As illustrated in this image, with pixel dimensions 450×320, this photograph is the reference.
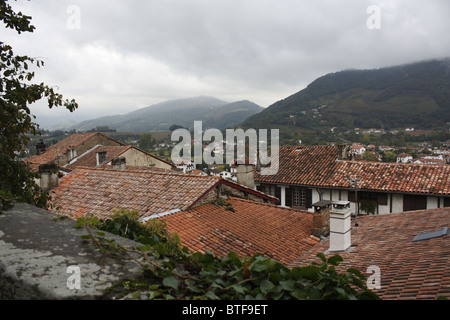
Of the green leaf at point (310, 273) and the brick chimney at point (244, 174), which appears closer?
the green leaf at point (310, 273)

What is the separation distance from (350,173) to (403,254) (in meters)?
14.4

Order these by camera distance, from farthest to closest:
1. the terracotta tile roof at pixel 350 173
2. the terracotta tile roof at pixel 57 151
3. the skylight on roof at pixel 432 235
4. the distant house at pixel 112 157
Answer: the terracotta tile roof at pixel 57 151 → the distant house at pixel 112 157 → the terracotta tile roof at pixel 350 173 → the skylight on roof at pixel 432 235

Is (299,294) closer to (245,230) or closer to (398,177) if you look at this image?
(245,230)

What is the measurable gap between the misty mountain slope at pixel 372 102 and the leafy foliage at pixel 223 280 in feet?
357

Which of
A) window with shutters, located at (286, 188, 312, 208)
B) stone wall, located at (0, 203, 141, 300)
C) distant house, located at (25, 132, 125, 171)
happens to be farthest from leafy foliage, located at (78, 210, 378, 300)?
distant house, located at (25, 132, 125, 171)

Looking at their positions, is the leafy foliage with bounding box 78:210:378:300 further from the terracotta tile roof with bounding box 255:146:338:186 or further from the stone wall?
the terracotta tile roof with bounding box 255:146:338:186

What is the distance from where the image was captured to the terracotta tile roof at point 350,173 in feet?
57.0

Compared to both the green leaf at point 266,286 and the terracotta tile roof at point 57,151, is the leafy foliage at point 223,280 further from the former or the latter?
the terracotta tile roof at point 57,151

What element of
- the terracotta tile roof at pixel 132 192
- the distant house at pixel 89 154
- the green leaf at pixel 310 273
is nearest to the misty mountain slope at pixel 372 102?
the distant house at pixel 89 154

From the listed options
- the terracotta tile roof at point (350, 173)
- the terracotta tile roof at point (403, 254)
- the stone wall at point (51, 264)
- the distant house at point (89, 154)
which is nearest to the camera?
the stone wall at point (51, 264)

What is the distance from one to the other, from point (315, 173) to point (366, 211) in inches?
159

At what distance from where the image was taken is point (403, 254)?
247 inches

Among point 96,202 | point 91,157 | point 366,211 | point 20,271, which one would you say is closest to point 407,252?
point 20,271
